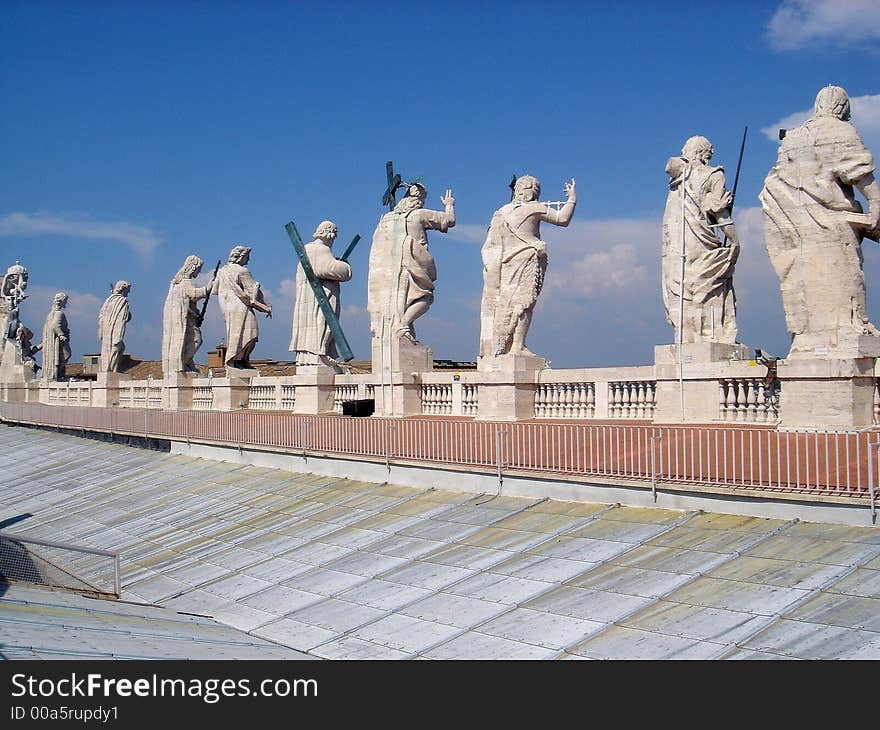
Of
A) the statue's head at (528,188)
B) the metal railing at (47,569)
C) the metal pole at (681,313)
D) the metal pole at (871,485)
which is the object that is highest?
the statue's head at (528,188)

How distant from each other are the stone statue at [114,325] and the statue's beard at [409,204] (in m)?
16.2

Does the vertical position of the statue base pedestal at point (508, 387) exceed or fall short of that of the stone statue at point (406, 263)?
it falls short

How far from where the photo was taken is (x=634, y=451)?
1101 centimetres

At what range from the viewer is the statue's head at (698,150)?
1413 cm

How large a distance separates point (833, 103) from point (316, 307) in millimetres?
12874

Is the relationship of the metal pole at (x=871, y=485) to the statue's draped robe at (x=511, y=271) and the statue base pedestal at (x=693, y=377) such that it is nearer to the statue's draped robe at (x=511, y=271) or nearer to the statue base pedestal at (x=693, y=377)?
the statue base pedestal at (x=693, y=377)

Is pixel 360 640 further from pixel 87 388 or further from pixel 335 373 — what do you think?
pixel 87 388

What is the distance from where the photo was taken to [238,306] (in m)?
23.6

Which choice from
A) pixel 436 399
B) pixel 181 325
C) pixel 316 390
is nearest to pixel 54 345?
pixel 181 325

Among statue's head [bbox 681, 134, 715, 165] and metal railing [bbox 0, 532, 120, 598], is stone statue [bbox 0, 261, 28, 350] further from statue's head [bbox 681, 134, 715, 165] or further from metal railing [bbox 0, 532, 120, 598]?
statue's head [bbox 681, 134, 715, 165]

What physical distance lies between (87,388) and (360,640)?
28.1 m

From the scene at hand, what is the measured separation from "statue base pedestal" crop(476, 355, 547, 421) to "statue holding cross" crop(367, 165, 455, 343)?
3451mm

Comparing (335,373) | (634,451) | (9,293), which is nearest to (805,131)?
(634,451)

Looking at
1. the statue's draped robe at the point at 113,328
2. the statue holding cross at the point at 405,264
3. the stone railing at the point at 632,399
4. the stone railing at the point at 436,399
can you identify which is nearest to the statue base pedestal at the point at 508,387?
the stone railing at the point at 632,399
